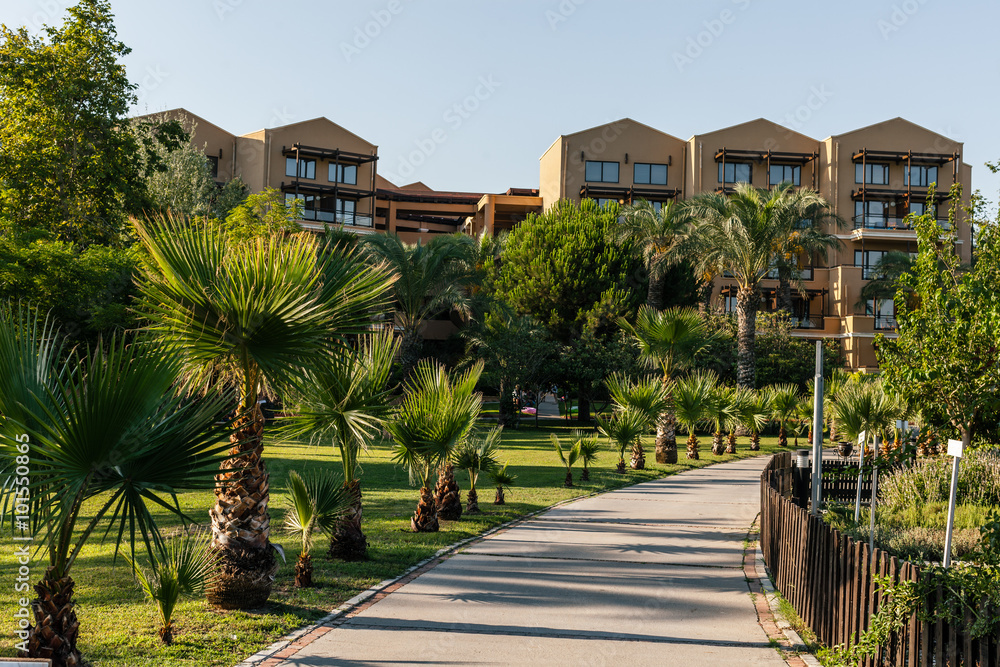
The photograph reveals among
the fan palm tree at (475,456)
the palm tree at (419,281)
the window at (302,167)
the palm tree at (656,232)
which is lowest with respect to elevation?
the fan palm tree at (475,456)

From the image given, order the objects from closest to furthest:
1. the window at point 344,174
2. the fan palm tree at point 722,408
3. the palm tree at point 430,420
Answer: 1. the palm tree at point 430,420
2. the fan palm tree at point 722,408
3. the window at point 344,174

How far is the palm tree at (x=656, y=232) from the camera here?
117ft

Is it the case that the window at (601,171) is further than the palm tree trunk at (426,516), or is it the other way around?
the window at (601,171)

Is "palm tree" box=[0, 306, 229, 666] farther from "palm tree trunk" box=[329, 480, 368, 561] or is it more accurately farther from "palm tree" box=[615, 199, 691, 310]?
"palm tree" box=[615, 199, 691, 310]

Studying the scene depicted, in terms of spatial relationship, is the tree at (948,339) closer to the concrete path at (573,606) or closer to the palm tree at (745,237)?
the concrete path at (573,606)

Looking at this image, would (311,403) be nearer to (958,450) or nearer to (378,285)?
(378,285)

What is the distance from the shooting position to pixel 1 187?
80.7 ft

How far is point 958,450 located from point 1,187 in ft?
89.2

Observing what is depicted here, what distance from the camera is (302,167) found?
55.6 m

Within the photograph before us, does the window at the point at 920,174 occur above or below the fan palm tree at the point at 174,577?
above

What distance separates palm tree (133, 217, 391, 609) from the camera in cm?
707

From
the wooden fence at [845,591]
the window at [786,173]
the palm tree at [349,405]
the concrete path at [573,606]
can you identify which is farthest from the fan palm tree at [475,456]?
the window at [786,173]

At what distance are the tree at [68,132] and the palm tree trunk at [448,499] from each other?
1777cm

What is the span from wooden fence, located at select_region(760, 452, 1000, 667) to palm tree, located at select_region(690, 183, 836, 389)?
2192 cm
